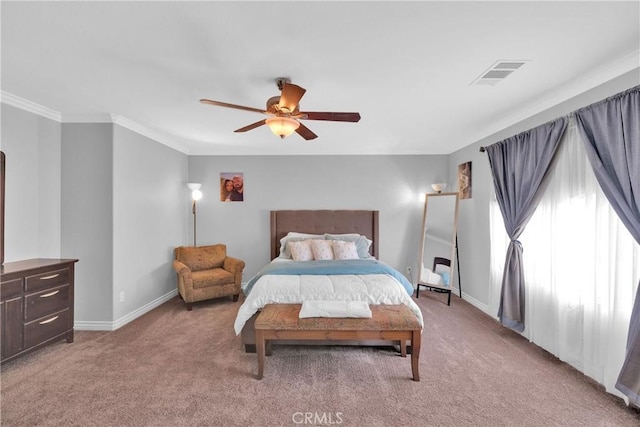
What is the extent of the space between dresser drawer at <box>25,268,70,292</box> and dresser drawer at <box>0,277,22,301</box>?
0.06 metres

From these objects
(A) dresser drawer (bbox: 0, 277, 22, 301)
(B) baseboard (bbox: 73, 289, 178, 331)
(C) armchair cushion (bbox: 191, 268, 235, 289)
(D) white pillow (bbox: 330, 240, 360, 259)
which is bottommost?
(B) baseboard (bbox: 73, 289, 178, 331)

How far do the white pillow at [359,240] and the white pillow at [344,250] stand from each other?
0.44 feet

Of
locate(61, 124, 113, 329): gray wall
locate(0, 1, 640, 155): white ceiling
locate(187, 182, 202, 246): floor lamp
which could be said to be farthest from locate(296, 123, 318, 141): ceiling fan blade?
locate(187, 182, 202, 246): floor lamp

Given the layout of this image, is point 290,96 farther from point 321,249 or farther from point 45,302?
point 45,302

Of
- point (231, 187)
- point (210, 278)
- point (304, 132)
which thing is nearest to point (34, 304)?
point (210, 278)

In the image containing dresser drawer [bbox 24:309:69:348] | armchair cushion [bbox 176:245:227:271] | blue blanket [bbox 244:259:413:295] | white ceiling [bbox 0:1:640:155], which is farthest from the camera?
armchair cushion [bbox 176:245:227:271]

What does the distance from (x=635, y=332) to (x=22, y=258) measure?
17.8 ft

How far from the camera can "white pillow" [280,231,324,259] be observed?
474 cm

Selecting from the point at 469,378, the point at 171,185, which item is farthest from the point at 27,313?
the point at 469,378

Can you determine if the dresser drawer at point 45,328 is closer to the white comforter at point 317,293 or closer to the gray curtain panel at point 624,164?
the white comforter at point 317,293

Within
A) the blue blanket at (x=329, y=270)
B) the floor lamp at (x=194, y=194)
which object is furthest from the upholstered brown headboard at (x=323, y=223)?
the blue blanket at (x=329, y=270)

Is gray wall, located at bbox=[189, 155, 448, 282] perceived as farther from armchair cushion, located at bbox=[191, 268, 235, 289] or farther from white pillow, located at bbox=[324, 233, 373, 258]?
armchair cushion, located at bbox=[191, 268, 235, 289]

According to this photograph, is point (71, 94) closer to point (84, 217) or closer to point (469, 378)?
point (84, 217)

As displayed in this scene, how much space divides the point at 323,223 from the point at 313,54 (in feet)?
11.2
